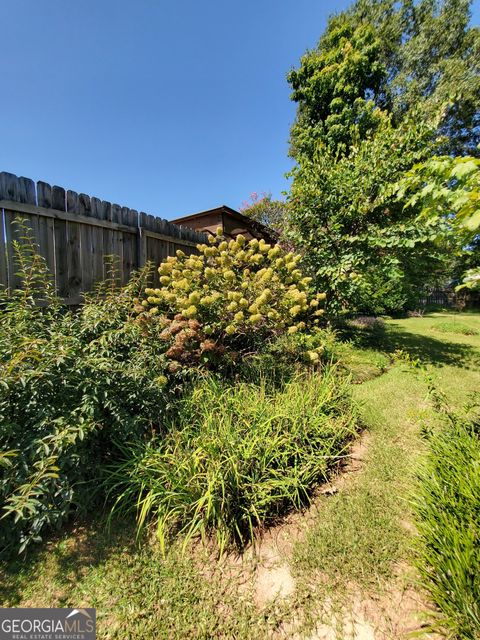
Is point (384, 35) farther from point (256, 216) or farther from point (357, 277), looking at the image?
point (357, 277)

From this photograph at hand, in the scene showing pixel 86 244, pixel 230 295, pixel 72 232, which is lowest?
pixel 230 295

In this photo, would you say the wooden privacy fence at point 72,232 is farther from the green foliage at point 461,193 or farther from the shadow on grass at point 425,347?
the shadow on grass at point 425,347

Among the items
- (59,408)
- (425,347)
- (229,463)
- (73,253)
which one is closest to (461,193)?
(229,463)

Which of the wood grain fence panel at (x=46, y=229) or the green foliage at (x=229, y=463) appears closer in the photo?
the green foliage at (x=229, y=463)

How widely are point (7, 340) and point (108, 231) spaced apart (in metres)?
2.04

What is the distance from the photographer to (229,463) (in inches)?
72.4

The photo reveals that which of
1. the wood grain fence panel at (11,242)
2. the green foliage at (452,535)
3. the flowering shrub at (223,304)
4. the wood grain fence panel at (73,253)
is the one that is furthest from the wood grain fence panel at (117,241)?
the green foliage at (452,535)

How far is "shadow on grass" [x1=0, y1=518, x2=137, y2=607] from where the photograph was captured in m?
1.38

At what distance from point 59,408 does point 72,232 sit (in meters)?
2.03

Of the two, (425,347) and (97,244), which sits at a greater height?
(97,244)

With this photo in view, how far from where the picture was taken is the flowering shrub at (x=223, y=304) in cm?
280

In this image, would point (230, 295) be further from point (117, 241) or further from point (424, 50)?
point (424, 50)

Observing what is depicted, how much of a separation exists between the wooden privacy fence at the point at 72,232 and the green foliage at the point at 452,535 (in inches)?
135

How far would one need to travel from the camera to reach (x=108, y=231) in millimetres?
3283
